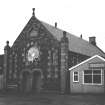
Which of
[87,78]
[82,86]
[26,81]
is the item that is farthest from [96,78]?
[26,81]

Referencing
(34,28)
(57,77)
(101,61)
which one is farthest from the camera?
(34,28)

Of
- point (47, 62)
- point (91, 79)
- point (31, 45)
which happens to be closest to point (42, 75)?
point (47, 62)

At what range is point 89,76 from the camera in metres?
31.4

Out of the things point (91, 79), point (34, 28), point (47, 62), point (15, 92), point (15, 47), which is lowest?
point (15, 92)

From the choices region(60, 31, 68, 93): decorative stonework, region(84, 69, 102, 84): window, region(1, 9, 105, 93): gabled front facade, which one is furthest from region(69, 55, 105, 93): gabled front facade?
region(1, 9, 105, 93): gabled front facade

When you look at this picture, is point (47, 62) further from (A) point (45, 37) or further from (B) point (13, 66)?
(B) point (13, 66)

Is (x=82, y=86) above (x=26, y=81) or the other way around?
the other way around

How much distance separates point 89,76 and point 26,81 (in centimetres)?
1088

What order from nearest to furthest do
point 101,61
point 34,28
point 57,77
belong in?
point 101,61 → point 57,77 → point 34,28

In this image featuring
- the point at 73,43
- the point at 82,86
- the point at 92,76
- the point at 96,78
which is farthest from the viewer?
the point at 73,43

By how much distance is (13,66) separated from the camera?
3762 centimetres

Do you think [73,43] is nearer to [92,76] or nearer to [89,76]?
[89,76]

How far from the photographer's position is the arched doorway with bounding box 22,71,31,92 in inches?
1430

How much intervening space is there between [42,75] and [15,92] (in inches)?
225
